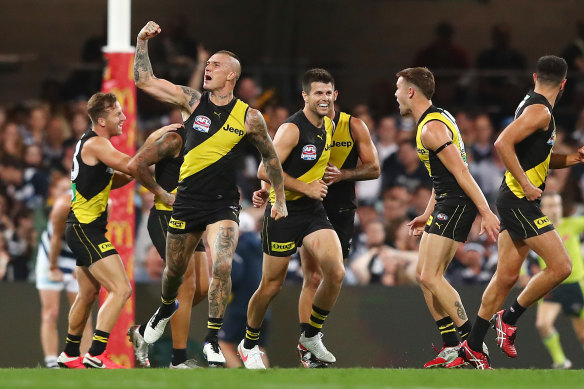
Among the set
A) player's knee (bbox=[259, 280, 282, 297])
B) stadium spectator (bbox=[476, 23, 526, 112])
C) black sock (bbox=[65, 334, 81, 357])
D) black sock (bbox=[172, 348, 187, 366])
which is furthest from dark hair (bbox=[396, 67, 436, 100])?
stadium spectator (bbox=[476, 23, 526, 112])

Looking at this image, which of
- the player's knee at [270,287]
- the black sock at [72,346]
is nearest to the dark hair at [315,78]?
the player's knee at [270,287]

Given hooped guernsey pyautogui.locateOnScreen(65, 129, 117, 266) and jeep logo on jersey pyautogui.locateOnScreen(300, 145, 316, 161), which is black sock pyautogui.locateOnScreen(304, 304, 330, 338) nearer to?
jeep logo on jersey pyautogui.locateOnScreen(300, 145, 316, 161)

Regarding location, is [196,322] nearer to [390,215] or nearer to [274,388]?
[390,215]

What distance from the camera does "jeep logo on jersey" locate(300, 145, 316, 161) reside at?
34.0 ft

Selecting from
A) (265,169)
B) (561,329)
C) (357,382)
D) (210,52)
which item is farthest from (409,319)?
(210,52)

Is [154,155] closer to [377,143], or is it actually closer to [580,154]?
[580,154]

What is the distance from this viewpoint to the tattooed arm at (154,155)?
10250 millimetres

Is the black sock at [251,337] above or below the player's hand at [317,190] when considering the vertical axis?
below

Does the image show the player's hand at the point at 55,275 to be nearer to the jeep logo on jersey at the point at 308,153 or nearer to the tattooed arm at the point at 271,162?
the jeep logo on jersey at the point at 308,153

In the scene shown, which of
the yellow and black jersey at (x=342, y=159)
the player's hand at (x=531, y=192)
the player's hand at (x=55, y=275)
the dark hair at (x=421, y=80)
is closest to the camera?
the player's hand at (x=531, y=192)

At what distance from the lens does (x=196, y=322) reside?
44.0ft

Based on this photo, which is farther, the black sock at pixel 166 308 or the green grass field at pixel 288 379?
the black sock at pixel 166 308

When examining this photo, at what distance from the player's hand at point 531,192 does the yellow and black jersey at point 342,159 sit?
197 centimetres

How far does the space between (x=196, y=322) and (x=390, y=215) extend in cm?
310
